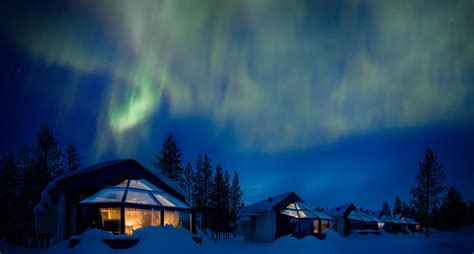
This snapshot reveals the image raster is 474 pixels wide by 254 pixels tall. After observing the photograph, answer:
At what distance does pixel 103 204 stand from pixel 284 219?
18412 millimetres

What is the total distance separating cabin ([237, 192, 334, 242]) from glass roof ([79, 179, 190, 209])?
487 inches

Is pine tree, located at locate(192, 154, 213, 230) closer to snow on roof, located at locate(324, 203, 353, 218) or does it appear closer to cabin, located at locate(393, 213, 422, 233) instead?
snow on roof, located at locate(324, 203, 353, 218)

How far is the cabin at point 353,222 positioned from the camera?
40781 millimetres

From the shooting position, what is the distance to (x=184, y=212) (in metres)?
19.2

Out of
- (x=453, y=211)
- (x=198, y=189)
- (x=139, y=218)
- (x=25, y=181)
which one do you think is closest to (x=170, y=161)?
(x=198, y=189)

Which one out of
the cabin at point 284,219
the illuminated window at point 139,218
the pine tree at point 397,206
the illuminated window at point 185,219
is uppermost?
the illuminated window at point 139,218

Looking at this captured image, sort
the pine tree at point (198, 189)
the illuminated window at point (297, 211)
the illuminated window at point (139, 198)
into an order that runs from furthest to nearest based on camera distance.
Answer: the pine tree at point (198, 189), the illuminated window at point (297, 211), the illuminated window at point (139, 198)

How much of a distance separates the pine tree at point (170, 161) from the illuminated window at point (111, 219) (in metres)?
23.7

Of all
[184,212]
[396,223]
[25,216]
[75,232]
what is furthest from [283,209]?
[396,223]

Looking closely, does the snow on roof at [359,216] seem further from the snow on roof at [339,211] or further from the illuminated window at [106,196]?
the illuminated window at [106,196]

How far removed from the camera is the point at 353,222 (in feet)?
136

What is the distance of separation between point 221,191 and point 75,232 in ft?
102

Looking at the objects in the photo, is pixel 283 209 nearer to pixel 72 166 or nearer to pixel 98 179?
pixel 98 179

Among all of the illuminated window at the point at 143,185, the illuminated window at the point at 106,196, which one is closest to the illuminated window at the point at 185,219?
the illuminated window at the point at 143,185
